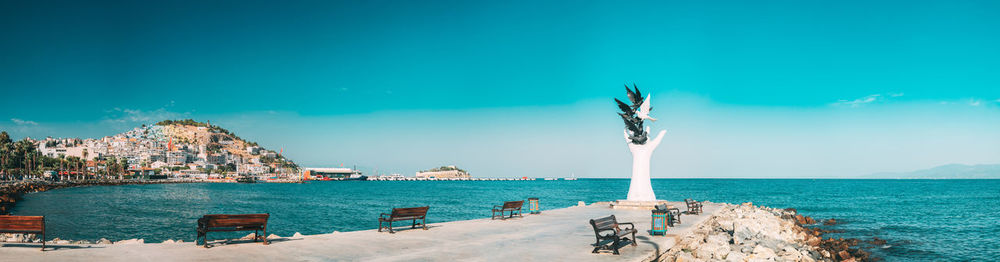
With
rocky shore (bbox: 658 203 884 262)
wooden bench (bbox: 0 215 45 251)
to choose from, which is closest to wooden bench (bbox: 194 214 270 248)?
wooden bench (bbox: 0 215 45 251)

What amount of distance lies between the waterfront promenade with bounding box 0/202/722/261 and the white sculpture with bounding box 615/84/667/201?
1205 cm

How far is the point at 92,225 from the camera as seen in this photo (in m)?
27.9

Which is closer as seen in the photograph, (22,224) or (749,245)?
(22,224)

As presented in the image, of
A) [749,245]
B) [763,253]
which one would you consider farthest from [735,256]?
[749,245]

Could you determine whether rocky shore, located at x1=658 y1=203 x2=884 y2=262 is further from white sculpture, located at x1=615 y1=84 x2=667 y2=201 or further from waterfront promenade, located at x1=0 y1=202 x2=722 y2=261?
white sculpture, located at x1=615 y1=84 x2=667 y2=201

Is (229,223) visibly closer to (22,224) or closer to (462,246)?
(22,224)

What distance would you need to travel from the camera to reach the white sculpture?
27.2m

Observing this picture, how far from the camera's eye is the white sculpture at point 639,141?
1072 inches

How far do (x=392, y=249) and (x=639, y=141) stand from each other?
18698mm

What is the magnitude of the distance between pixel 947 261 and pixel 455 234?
18.1m

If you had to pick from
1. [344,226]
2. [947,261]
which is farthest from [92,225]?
[947,261]

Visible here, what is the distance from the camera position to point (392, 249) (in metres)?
11.6

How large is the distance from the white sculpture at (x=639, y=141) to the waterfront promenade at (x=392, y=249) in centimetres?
1205


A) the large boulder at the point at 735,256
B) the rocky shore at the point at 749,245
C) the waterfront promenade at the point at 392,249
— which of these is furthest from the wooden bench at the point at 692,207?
the large boulder at the point at 735,256
